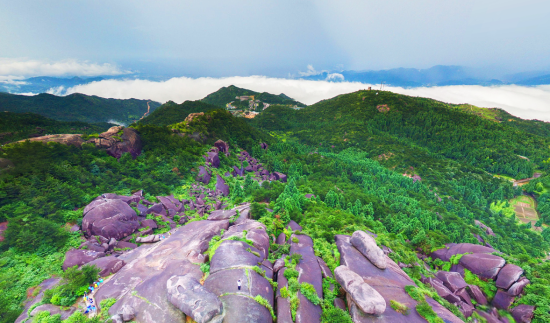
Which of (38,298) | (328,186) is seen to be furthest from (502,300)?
(38,298)

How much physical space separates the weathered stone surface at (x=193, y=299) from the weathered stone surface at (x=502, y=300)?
114ft

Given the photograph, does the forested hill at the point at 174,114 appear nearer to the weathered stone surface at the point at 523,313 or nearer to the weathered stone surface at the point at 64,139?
the weathered stone surface at the point at 64,139

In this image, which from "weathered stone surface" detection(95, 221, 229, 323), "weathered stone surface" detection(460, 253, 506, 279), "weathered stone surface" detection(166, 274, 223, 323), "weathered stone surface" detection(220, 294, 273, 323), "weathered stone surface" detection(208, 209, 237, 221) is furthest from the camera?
"weathered stone surface" detection(208, 209, 237, 221)

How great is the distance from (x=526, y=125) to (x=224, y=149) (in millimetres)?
253879

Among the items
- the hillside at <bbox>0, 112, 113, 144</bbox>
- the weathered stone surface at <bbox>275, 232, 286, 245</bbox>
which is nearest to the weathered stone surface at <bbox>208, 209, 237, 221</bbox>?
the weathered stone surface at <bbox>275, 232, 286, 245</bbox>

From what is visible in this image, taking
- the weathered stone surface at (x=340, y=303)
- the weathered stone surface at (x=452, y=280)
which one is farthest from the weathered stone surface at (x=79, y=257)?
the weathered stone surface at (x=452, y=280)

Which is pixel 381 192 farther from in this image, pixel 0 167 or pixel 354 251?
pixel 0 167

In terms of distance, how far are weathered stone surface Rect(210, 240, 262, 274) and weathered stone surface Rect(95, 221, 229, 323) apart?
1754 millimetres

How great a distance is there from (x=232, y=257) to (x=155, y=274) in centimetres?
690

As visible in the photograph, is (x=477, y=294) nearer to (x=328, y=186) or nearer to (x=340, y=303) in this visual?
(x=340, y=303)

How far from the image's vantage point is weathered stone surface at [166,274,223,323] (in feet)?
40.0

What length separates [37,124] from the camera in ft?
258

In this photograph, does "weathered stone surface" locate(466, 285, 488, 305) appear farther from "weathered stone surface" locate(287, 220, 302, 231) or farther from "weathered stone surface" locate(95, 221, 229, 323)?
"weathered stone surface" locate(95, 221, 229, 323)

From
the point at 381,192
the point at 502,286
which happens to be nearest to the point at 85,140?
the point at 502,286
